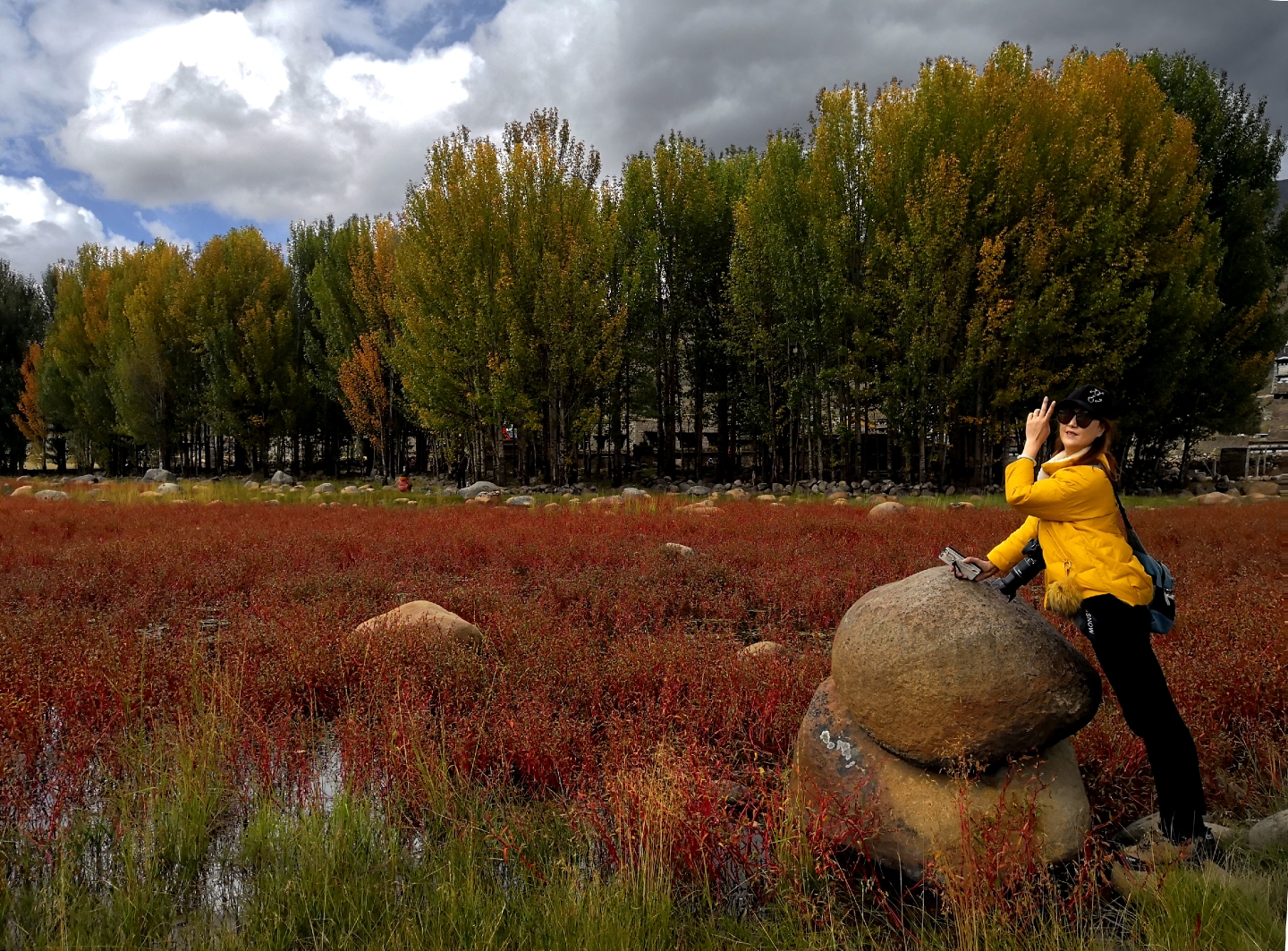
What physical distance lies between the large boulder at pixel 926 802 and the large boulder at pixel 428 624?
3.27 meters

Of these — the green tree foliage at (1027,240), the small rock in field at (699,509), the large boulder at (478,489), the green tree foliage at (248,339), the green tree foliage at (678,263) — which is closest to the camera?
the small rock in field at (699,509)

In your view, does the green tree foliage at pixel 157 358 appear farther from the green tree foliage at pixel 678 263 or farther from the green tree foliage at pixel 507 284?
the green tree foliage at pixel 678 263

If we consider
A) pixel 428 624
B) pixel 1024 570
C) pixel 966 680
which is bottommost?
pixel 428 624

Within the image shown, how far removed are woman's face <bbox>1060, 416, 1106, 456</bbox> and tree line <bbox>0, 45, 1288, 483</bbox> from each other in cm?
1691

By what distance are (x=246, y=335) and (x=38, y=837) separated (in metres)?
32.6

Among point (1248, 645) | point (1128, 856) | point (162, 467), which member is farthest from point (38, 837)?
point (162, 467)

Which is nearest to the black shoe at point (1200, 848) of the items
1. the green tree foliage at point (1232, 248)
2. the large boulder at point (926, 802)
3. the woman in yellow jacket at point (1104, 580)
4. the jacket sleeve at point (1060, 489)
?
the woman in yellow jacket at point (1104, 580)

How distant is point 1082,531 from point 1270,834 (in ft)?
5.28

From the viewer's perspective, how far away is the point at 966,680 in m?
3.24

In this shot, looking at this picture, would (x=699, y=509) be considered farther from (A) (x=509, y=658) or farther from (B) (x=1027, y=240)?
(B) (x=1027, y=240)

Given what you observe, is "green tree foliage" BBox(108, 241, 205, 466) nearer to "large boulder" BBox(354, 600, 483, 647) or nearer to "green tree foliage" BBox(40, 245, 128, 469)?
"green tree foliage" BBox(40, 245, 128, 469)

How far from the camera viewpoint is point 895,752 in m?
3.46

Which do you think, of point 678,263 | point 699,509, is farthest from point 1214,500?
point 678,263

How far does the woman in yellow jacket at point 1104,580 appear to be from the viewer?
2896mm
